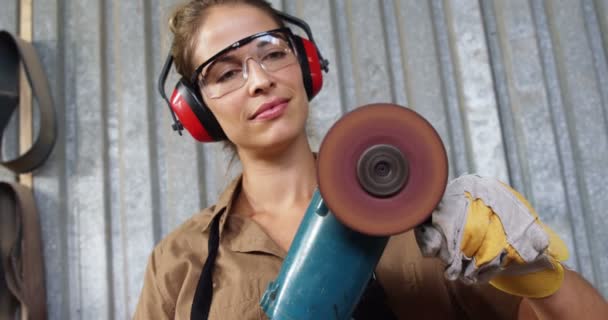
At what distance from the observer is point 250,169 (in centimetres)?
149

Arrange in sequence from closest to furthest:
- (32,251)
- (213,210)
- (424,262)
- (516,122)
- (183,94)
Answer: (424,262)
(183,94)
(213,210)
(516,122)
(32,251)

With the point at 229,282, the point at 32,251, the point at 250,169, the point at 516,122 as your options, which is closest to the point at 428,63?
the point at 516,122

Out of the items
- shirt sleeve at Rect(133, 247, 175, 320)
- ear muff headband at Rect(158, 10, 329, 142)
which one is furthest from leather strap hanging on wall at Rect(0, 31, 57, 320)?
ear muff headband at Rect(158, 10, 329, 142)

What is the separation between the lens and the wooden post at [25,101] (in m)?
2.13

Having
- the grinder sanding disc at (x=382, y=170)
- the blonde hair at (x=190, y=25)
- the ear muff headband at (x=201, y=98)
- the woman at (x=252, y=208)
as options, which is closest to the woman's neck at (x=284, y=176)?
the woman at (x=252, y=208)

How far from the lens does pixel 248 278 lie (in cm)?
133

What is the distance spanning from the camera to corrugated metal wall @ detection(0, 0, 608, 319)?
1815 mm

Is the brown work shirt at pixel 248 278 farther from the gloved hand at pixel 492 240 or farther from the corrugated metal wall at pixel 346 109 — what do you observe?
the corrugated metal wall at pixel 346 109

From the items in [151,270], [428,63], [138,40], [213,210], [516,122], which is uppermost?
[138,40]

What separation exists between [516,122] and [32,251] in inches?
64.4

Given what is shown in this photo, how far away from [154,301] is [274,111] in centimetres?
55

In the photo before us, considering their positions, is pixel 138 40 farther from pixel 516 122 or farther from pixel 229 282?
pixel 516 122

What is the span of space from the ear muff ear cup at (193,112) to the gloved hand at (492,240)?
67 centimetres

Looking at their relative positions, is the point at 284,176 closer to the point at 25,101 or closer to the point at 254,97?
the point at 254,97
